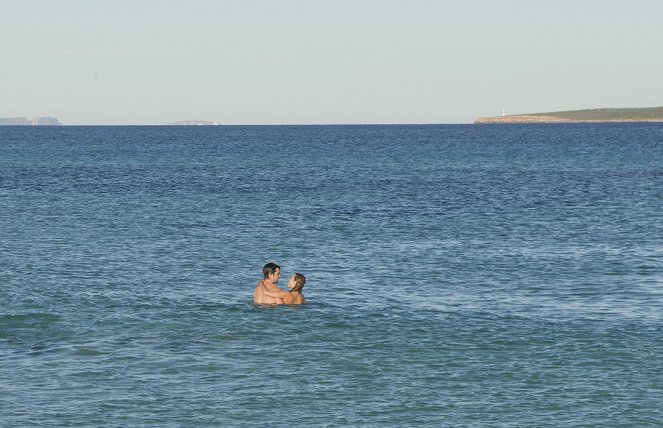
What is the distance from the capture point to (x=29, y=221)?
5438 centimetres

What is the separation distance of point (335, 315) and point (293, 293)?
72.6 inches

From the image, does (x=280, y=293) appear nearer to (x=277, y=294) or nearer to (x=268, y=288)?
(x=277, y=294)

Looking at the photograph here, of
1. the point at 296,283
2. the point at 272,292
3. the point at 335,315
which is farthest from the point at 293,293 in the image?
the point at 335,315

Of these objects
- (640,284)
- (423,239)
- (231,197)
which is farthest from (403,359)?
(231,197)

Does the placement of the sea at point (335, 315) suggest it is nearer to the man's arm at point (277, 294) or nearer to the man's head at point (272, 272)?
the man's arm at point (277, 294)

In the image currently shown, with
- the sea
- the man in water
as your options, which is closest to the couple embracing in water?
the man in water

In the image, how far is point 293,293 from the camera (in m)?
30.4

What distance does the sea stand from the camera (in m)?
20.7

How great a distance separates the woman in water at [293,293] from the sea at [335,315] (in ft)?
0.87

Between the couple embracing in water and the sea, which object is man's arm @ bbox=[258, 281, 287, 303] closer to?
the couple embracing in water

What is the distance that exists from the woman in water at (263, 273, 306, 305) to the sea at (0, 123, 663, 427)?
0.87ft

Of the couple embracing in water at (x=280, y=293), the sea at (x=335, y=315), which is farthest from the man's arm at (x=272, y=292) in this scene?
the sea at (x=335, y=315)

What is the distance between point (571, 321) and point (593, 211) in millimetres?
33176

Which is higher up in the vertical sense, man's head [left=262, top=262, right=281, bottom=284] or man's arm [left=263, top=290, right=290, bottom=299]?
man's head [left=262, top=262, right=281, bottom=284]
